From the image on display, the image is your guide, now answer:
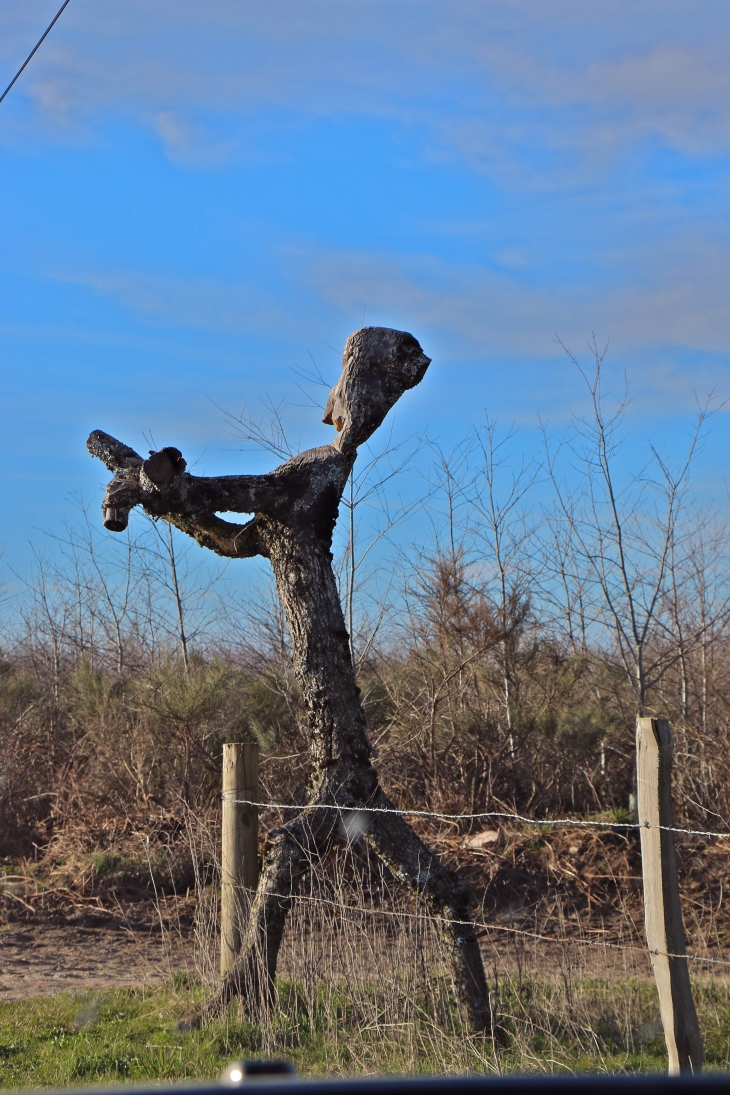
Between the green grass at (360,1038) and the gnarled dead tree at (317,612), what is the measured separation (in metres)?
0.24

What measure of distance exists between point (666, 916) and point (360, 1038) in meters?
1.70

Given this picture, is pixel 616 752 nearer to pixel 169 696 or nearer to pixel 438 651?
pixel 438 651

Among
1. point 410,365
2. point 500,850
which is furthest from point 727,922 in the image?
point 410,365

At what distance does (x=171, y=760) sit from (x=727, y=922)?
6.31 metres

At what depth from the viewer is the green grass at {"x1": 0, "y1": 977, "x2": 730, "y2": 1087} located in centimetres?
473

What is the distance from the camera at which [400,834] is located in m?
5.57

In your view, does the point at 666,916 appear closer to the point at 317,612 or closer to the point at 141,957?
the point at 317,612

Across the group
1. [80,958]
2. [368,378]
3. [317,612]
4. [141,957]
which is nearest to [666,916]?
[317,612]

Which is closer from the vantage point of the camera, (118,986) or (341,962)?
(341,962)

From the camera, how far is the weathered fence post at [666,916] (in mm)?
4012

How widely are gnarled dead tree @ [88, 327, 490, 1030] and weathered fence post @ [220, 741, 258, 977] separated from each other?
16cm

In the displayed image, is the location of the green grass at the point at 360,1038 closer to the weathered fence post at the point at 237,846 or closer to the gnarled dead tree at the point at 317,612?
the gnarled dead tree at the point at 317,612

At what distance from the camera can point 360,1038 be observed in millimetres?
4797

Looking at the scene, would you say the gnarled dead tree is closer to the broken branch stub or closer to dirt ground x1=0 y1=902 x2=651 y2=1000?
the broken branch stub
